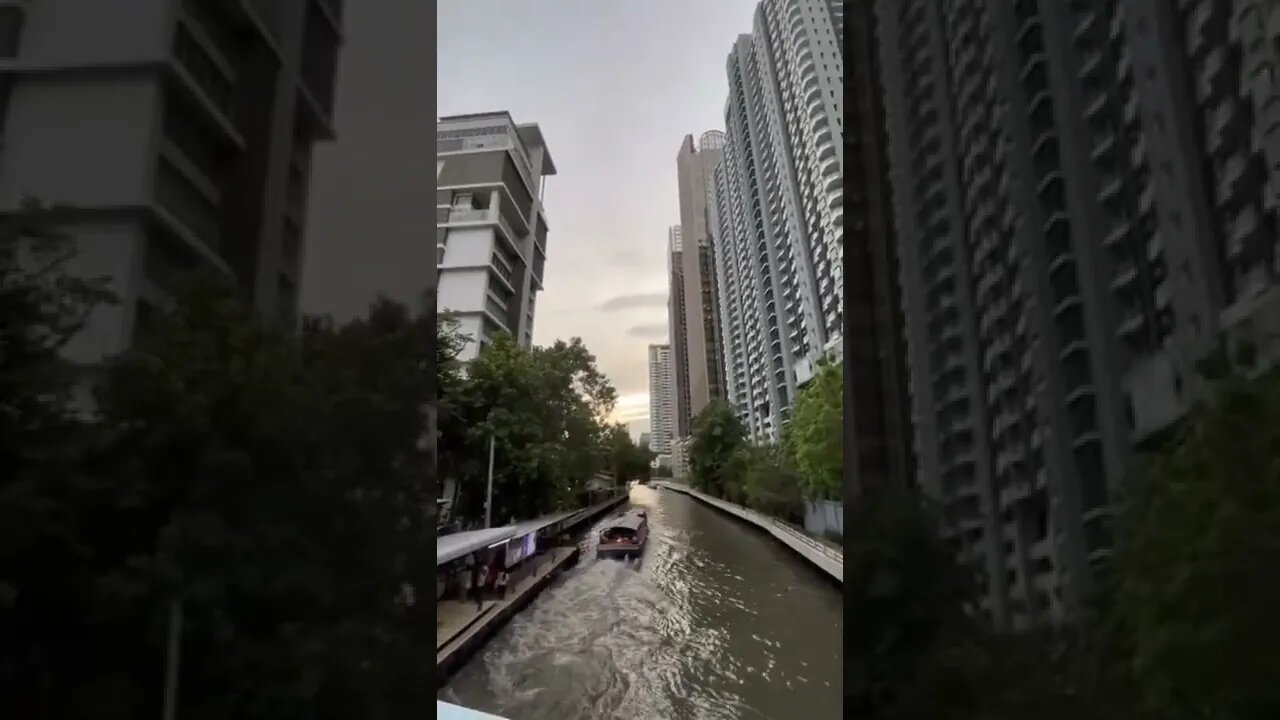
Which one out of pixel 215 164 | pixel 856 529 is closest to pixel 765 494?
pixel 856 529

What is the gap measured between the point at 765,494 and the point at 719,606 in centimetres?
25

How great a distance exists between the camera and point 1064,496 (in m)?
0.76

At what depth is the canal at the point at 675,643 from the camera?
3.98ft

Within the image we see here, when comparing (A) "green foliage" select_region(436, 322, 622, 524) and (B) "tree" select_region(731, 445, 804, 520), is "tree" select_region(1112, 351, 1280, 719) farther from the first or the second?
(A) "green foliage" select_region(436, 322, 622, 524)

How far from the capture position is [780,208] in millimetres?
1431

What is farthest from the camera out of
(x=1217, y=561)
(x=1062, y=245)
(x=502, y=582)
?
(x=502, y=582)

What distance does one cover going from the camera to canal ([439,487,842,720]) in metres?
1.21

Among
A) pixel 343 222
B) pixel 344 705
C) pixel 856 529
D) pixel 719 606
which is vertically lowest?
pixel 344 705

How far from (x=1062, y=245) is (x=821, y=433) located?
47cm

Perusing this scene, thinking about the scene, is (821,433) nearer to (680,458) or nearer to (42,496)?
(680,458)

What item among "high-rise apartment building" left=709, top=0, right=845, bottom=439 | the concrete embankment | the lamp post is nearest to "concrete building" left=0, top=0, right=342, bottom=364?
the lamp post

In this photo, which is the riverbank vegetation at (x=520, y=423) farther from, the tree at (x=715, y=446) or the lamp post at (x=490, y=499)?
the tree at (x=715, y=446)

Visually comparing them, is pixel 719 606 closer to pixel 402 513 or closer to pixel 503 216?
pixel 402 513

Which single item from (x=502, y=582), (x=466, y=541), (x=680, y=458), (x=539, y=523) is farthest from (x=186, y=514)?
(x=680, y=458)
